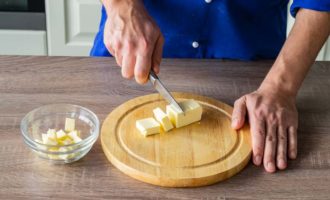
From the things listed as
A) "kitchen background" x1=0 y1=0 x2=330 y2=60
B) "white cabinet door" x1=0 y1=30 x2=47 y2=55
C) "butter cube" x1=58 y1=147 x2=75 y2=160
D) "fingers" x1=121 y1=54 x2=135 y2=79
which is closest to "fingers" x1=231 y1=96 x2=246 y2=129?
"fingers" x1=121 y1=54 x2=135 y2=79

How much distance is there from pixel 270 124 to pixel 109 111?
32 cm

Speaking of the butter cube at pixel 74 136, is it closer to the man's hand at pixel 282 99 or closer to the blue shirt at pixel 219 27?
the man's hand at pixel 282 99

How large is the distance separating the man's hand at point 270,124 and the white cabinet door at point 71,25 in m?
1.07

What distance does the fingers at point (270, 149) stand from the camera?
104cm

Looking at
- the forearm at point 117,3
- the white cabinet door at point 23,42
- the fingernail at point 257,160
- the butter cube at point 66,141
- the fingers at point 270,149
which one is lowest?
the white cabinet door at point 23,42

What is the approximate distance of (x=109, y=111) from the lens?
118 centimetres

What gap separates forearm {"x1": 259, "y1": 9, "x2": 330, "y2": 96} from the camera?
123cm

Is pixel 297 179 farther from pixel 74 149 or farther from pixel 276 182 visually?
pixel 74 149

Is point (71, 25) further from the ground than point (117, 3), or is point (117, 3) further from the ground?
point (117, 3)

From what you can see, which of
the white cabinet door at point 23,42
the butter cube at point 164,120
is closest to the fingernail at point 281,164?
the butter cube at point 164,120

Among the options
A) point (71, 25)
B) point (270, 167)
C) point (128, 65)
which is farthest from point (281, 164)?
point (71, 25)

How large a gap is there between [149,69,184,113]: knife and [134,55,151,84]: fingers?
0.06 feet

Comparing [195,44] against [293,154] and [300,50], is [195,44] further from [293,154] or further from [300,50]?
[293,154]

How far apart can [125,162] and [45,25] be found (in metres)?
1.23
